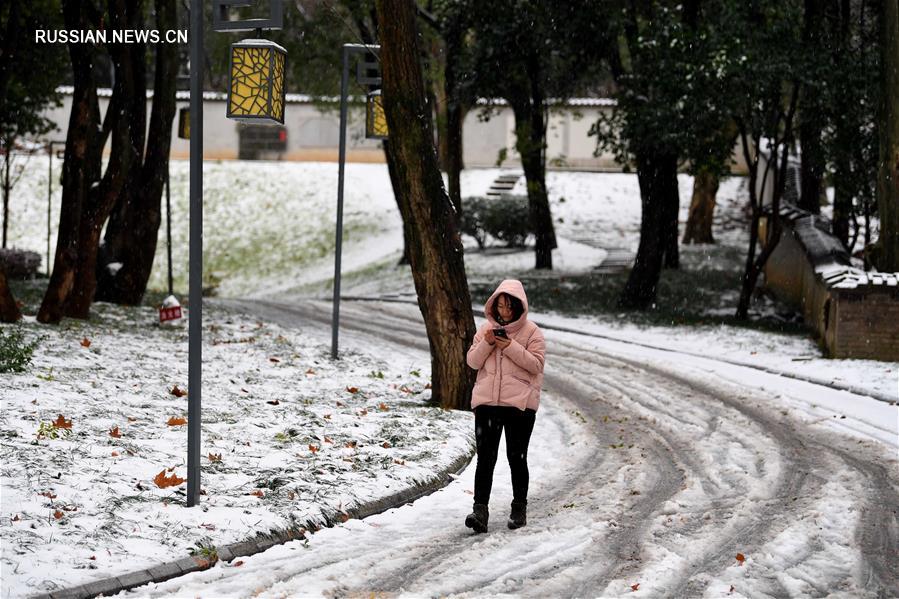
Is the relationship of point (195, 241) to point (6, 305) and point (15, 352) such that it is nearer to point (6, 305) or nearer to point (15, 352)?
point (15, 352)

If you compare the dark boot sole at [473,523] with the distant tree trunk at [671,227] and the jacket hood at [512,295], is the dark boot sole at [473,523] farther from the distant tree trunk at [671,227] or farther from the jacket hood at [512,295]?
the distant tree trunk at [671,227]

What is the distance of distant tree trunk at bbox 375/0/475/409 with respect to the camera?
39.5ft

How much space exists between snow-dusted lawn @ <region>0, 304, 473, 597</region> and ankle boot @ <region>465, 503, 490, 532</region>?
3.15 ft

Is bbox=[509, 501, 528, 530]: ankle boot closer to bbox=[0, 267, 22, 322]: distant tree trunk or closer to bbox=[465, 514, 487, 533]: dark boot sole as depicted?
bbox=[465, 514, 487, 533]: dark boot sole

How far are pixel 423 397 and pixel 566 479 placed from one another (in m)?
3.67

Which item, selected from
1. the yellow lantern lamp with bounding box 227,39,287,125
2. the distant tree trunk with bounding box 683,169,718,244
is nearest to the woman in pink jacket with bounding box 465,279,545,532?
the yellow lantern lamp with bounding box 227,39,287,125

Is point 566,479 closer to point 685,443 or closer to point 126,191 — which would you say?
point 685,443

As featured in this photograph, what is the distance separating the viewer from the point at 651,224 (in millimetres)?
22797

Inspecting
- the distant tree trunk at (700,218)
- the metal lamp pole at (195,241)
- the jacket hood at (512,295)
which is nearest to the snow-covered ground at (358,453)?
the metal lamp pole at (195,241)

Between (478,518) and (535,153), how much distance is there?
20.5 m

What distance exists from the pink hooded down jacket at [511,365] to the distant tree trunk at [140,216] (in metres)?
13.5

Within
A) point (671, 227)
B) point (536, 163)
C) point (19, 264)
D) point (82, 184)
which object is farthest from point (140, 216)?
point (671, 227)

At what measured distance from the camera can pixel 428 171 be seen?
12164 mm

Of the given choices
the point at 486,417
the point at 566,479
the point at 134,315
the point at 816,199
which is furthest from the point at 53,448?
the point at 816,199
